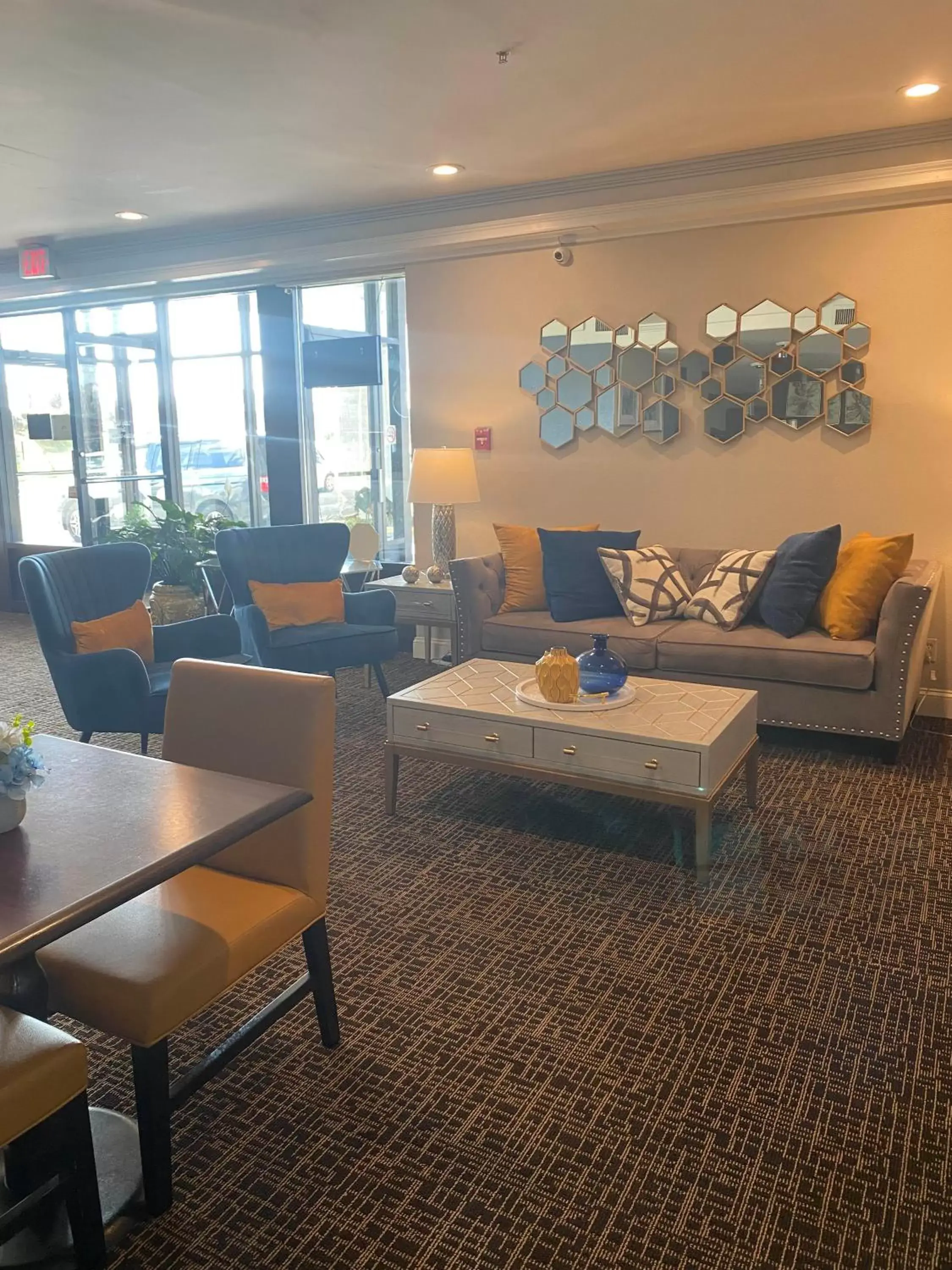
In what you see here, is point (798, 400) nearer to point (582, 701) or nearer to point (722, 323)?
point (722, 323)

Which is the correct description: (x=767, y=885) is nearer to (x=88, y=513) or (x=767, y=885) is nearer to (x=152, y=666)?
(x=152, y=666)

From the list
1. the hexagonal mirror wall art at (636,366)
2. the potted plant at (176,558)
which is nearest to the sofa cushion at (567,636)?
the hexagonal mirror wall art at (636,366)

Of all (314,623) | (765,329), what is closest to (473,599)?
(314,623)

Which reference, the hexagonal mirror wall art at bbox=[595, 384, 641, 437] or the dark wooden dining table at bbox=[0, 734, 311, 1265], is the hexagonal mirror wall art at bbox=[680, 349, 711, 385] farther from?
the dark wooden dining table at bbox=[0, 734, 311, 1265]

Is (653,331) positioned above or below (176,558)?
above

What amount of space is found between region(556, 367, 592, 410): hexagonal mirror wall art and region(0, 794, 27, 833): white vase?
13.5ft

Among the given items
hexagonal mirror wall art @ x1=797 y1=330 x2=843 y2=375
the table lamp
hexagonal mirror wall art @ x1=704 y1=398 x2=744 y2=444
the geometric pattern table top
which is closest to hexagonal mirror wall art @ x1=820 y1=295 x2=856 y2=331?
hexagonal mirror wall art @ x1=797 y1=330 x2=843 y2=375

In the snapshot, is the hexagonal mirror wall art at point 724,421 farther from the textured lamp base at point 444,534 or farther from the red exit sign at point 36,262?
the red exit sign at point 36,262

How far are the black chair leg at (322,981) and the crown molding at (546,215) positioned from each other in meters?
3.98

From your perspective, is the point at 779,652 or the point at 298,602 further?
the point at 298,602

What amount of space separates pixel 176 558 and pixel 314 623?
1840 mm

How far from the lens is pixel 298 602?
4797 mm

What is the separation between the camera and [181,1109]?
6.69ft

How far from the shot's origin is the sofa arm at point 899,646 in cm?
383
